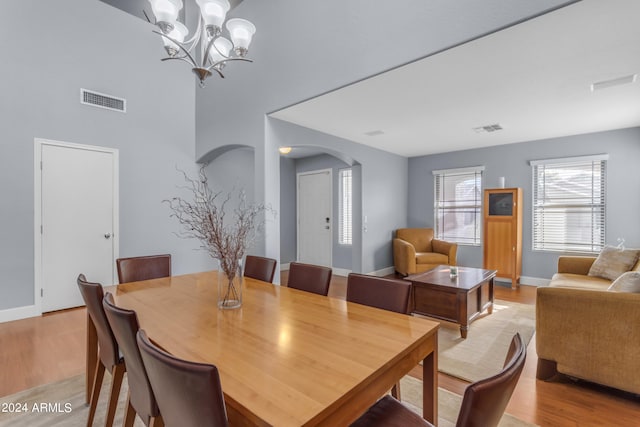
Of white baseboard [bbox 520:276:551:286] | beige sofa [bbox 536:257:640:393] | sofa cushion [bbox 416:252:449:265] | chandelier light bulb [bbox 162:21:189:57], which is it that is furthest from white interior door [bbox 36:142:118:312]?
white baseboard [bbox 520:276:551:286]

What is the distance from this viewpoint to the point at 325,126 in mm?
4258

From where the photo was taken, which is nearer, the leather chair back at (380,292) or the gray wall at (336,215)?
the leather chair back at (380,292)

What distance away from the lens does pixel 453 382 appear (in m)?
2.19

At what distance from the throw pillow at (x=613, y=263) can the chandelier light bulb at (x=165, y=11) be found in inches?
189

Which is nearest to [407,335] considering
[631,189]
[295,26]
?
[295,26]

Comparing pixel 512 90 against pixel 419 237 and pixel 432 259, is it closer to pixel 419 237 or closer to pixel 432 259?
pixel 432 259

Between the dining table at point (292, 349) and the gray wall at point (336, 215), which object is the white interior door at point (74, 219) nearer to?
the dining table at point (292, 349)

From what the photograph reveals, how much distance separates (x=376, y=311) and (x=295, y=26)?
10.5 feet

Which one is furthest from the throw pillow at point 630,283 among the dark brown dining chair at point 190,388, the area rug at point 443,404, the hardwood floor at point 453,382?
the dark brown dining chair at point 190,388

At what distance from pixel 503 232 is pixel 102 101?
6.22 meters

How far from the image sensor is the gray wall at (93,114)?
3457 millimetres

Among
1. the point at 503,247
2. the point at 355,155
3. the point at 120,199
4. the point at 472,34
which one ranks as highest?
the point at 472,34

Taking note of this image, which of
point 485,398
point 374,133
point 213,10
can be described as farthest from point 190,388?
point 374,133

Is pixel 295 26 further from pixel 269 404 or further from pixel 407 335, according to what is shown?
pixel 269 404
